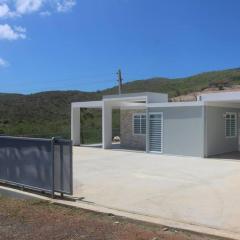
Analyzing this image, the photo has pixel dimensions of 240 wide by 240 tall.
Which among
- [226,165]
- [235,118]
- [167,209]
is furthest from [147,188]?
[235,118]

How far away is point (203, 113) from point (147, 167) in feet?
18.5

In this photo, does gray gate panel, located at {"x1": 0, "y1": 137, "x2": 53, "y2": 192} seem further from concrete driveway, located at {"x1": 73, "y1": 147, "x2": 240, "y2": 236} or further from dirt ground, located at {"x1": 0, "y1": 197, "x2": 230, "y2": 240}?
dirt ground, located at {"x1": 0, "y1": 197, "x2": 230, "y2": 240}

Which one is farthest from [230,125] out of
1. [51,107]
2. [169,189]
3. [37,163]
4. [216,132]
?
[51,107]

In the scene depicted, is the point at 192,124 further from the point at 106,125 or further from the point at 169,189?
the point at 169,189

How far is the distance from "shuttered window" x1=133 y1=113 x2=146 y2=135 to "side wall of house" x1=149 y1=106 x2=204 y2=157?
4289 mm

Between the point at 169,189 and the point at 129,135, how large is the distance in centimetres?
1773

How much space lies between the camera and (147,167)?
17266mm

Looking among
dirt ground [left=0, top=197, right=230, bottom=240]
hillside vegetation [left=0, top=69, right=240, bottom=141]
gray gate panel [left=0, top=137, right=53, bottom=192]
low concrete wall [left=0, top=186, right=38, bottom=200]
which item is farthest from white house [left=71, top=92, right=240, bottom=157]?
hillside vegetation [left=0, top=69, right=240, bottom=141]

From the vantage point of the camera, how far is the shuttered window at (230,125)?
79.0 ft

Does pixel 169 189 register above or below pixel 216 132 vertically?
below

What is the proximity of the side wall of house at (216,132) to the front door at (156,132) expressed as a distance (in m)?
2.76

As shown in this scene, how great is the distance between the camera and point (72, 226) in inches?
292

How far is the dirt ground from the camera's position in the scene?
6781mm

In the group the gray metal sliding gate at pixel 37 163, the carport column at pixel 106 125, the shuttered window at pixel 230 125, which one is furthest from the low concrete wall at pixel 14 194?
the carport column at pixel 106 125
